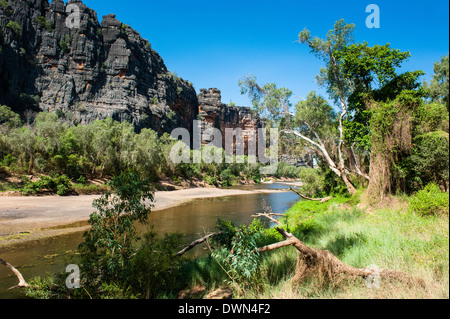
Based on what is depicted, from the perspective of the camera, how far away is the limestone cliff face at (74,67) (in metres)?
50.0

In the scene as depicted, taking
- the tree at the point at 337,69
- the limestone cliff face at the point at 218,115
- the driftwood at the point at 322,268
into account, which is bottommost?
the driftwood at the point at 322,268

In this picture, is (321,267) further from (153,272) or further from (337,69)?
(337,69)

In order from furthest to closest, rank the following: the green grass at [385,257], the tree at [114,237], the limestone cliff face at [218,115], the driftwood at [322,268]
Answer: the limestone cliff face at [218,115]
the tree at [114,237]
the driftwood at [322,268]
the green grass at [385,257]

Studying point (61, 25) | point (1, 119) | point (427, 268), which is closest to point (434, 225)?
point (427, 268)

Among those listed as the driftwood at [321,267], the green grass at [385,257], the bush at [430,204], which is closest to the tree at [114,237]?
the green grass at [385,257]

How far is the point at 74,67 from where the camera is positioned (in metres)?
56.8

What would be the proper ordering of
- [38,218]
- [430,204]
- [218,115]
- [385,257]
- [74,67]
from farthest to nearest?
[218,115], [74,67], [38,218], [430,204], [385,257]

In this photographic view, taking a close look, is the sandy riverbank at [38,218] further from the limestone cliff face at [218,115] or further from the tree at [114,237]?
the limestone cliff face at [218,115]

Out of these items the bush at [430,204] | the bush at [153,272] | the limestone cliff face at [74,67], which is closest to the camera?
the bush at [153,272]

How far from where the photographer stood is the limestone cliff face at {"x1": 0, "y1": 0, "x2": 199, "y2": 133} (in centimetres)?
4997

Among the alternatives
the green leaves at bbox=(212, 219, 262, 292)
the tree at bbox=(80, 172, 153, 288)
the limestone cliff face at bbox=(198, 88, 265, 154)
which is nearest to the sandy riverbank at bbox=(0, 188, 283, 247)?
the tree at bbox=(80, 172, 153, 288)

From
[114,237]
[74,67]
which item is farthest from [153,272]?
[74,67]

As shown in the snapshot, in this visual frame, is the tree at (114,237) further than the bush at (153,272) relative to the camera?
No

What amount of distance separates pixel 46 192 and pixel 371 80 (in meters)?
29.1
